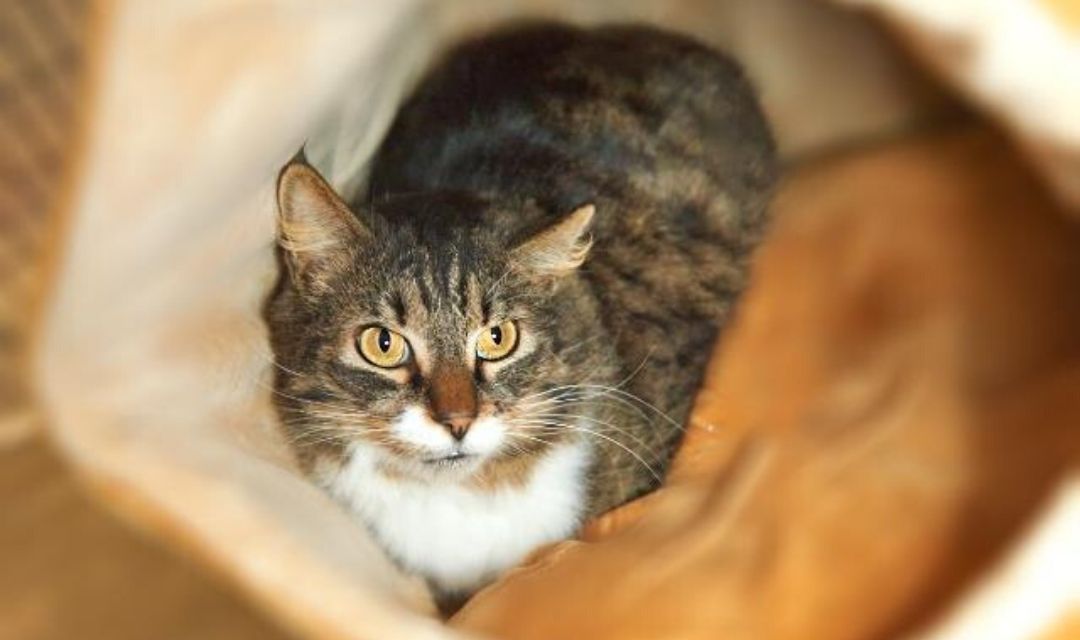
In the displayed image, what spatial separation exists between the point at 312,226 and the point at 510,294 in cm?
15

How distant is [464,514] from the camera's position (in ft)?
3.07

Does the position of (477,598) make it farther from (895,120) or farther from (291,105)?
(895,120)

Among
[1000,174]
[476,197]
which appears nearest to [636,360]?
[476,197]

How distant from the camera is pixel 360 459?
0.90 m

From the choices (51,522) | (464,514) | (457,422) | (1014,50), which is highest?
(1014,50)

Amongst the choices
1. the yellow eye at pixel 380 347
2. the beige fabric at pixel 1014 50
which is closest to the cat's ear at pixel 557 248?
the yellow eye at pixel 380 347

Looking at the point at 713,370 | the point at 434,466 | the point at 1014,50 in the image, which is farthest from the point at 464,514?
the point at 1014,50

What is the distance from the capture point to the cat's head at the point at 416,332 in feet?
2.78

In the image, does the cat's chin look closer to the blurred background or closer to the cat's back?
the cat's back

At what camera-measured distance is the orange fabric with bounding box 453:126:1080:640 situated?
33.5 inches

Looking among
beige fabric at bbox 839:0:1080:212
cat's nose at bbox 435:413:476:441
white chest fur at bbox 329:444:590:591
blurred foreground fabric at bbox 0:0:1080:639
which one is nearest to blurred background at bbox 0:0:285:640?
blurred foreground fabric at bbox 0:0:1080:639

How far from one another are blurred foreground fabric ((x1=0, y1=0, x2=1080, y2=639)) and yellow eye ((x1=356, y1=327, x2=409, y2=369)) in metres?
0.07

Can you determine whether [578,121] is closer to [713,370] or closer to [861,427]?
[713,370]

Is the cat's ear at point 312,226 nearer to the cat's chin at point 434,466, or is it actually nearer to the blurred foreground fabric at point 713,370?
the blurred foreground fabric at point 713,370
